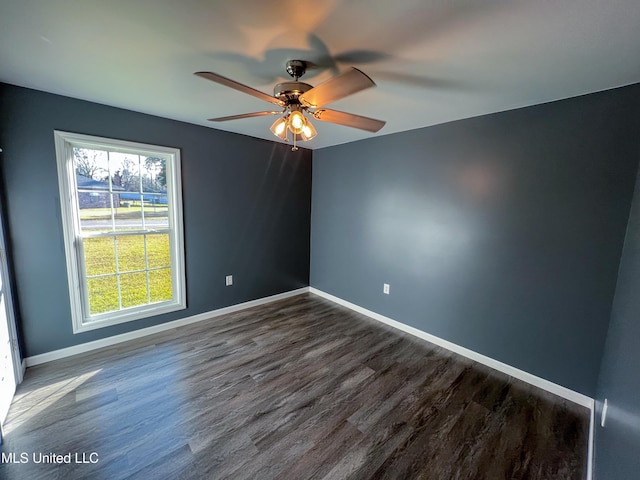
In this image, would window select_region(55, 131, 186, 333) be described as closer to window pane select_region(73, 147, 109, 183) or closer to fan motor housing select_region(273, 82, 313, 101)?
window pane select_region(73, 147, 109, 183)

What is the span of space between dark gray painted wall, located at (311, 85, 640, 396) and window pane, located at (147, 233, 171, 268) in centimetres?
239

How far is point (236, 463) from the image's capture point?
1453mm

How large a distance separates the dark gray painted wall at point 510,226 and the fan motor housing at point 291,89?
1.77 meters

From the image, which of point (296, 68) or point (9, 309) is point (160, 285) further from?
point (296, 68)

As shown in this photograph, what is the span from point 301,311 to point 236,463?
2.09m

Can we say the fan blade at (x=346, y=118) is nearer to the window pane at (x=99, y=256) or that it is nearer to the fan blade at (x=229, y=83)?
the fan blade at (x=229, y=83)

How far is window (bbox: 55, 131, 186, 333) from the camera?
7.61 ft

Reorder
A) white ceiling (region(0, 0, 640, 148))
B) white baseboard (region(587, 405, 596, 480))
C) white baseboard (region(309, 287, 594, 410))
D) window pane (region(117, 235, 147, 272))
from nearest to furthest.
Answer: white ceiling (region(0, 0, 640, 148)) < white baseboard (region(587, 405, 596, 480)) < white baseboard (region(309, 287, 594, 410)) < window pane (region(117, 235, 147, 272))

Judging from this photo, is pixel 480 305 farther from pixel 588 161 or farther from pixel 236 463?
pixel 236 463

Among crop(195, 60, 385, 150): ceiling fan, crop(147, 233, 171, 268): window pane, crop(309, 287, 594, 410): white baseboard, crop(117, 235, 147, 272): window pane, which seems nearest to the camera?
crop(195, 60, 385, 150): ceiling fan

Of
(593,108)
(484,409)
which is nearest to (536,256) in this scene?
(593,108)

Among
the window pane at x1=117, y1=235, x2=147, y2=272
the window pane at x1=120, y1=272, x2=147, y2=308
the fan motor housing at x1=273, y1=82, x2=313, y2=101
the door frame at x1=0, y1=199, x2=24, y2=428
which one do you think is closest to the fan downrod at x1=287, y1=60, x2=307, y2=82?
the fan motor housing at x1=273, y1=82, x2=313, y2=101

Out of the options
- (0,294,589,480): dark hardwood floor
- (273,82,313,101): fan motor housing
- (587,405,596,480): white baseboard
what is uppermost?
(273,82,313,101): fan motor housing

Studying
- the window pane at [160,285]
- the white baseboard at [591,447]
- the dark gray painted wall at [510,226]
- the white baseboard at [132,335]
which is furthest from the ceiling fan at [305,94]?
the white baseboard at [132,335]
